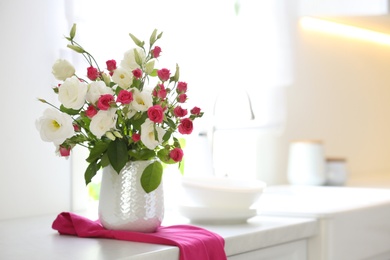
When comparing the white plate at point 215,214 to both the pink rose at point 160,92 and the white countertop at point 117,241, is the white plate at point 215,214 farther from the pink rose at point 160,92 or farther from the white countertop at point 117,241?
the pink rose at point 160,92

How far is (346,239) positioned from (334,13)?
1134 mm

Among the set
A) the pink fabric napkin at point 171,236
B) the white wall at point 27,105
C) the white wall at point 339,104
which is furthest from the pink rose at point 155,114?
the white wall at point 339,104

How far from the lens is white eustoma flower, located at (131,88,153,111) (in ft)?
4.98

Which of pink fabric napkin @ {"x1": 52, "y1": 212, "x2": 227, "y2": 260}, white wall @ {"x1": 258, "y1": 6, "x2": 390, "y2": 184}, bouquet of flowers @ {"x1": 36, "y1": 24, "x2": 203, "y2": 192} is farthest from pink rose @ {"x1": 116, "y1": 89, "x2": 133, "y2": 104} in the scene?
white wall @ {"x1": 258, "y1": 6, "x2": 390, "y2": 184}

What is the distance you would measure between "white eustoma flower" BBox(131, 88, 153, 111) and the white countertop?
254 millimetres

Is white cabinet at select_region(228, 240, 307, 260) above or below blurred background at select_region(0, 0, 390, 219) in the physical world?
below

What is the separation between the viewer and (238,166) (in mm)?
2695

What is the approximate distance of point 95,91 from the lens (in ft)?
4.97

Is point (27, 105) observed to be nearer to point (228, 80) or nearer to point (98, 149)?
point (98, 149)

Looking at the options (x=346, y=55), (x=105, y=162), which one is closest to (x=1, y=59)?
(x=105, y=162)

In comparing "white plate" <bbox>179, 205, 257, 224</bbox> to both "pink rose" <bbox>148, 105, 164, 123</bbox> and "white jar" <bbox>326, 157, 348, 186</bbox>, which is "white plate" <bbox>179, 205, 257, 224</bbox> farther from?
"white jar" <bbox>326, 157, 348, 186</bbox>

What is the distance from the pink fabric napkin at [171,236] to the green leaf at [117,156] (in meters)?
0.13

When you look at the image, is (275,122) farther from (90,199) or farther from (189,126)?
(189,126)

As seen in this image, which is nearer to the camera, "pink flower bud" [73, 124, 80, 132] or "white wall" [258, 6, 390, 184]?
"pink flower bud" [73, 124, 80, 132]
